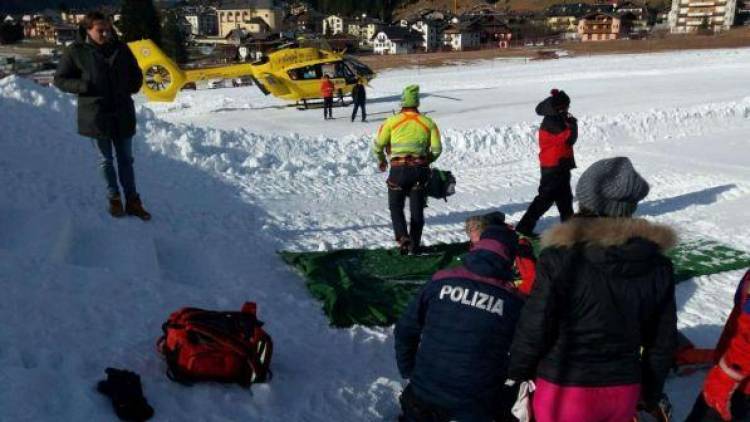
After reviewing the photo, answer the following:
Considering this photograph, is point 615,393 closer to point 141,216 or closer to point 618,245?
point 618,245

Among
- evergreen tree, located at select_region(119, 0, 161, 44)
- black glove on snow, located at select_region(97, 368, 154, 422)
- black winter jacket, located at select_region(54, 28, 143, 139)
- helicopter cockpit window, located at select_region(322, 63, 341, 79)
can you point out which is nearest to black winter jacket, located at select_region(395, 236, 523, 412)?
black glove on snow, located at select_region(97, 368, 154, 422)

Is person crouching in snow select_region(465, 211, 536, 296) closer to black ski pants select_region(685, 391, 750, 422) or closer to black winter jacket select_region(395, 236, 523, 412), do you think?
black ski pants select_region(685, 391, 750, 422)

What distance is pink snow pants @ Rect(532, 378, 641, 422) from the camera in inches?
94.5

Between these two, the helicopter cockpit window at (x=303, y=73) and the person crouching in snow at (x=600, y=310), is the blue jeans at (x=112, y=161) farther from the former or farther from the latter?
the helicopter cockpit window at (x=303, y=73)

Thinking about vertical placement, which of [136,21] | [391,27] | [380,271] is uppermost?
[136,21]

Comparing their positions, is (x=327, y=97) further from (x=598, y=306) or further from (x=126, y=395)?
(x=598, y=306)

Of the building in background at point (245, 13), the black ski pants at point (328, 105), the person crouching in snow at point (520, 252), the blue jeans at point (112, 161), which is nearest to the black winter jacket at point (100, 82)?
the blue jeans at point (112, 161)

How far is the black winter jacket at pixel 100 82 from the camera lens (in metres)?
5.34

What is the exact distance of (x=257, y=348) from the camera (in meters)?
3.51

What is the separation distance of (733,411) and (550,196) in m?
4.16

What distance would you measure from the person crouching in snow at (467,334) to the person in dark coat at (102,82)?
3.96m

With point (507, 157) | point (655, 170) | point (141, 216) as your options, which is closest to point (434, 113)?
point (507, 157)

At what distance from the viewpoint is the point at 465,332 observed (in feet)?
8.58

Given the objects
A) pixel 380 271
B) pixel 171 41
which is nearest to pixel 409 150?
pixel 380 271
